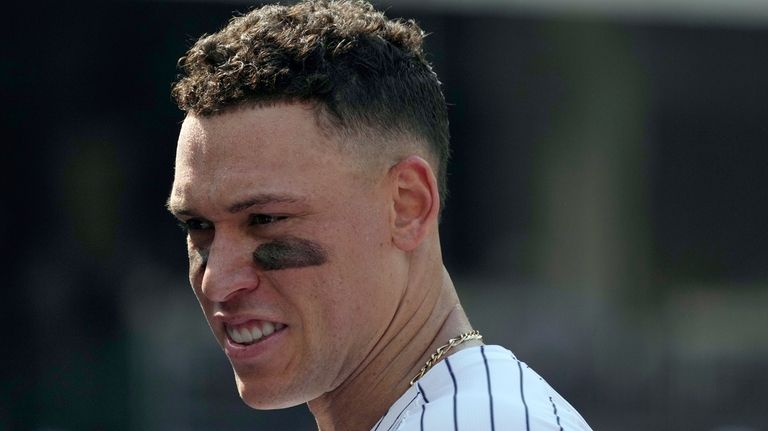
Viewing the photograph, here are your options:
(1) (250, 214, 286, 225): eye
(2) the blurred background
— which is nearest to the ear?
(1) (250, 214, 286, 225): eye

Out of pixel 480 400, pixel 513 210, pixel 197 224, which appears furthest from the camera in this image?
pixel 513 210

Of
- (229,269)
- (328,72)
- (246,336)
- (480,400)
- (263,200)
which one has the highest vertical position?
(328,72)

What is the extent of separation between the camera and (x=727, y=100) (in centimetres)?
853

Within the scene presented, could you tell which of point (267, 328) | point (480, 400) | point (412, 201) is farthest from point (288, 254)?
point (480, 400)

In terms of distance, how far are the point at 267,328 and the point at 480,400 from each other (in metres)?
0.44

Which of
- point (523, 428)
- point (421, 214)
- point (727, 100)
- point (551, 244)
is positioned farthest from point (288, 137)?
point (727, 100)

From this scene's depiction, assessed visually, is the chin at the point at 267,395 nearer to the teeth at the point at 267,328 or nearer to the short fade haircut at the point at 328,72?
the teeth at the point at 267,328

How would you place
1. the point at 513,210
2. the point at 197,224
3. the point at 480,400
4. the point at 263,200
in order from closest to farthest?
the point at 480,400 < the point at 263,200 < the point at 197,224 < the point at 513,210

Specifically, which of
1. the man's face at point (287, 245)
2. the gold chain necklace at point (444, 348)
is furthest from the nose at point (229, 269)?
the gold chain necklace at point (444, 348)

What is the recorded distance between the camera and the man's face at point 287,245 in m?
2.08

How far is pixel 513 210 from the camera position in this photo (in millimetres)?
8148

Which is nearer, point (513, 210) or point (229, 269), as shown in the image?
point (229, 269)

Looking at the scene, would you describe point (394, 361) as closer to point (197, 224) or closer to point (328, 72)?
point (197, 224)

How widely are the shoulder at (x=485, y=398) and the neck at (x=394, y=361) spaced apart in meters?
0.11
